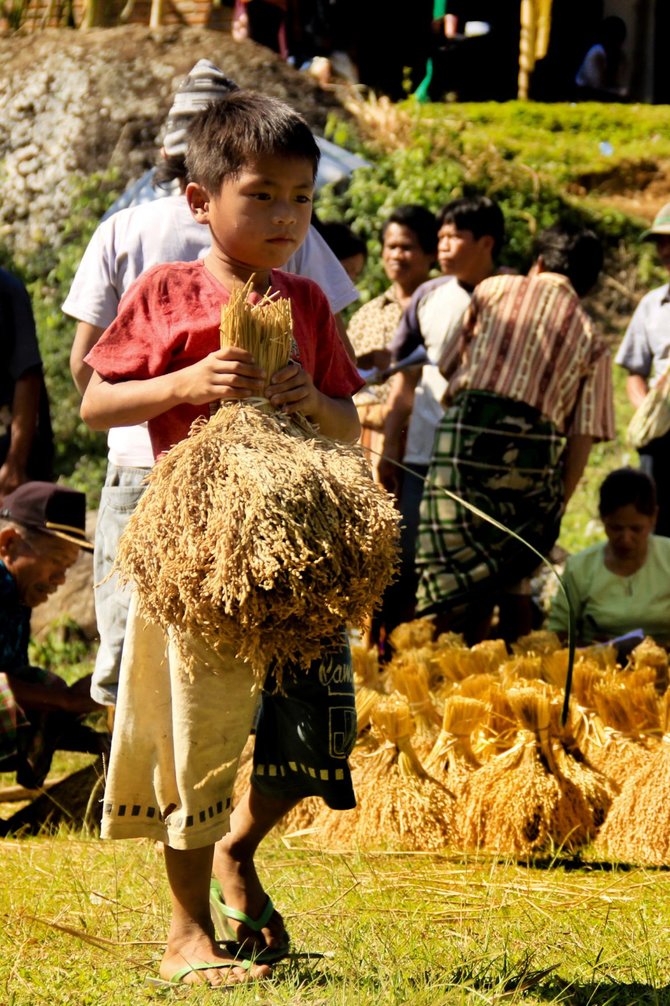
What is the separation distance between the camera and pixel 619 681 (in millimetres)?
4703

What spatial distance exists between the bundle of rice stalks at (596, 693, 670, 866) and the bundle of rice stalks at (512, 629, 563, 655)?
808 millimetres

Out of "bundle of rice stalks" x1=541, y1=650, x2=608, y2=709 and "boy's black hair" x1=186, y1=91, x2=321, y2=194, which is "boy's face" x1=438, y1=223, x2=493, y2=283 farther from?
"boy's black hair" x1=186, y1=91, x2=321, y2=194

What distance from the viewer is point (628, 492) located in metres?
5.89

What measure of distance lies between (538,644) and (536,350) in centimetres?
122

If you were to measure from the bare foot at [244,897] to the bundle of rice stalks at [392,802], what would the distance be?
1.27 meters

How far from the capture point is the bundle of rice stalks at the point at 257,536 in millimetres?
2504

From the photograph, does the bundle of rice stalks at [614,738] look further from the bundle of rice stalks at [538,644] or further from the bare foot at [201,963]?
the bare foot at [201,963]

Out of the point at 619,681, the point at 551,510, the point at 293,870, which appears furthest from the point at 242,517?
the point at 551,510

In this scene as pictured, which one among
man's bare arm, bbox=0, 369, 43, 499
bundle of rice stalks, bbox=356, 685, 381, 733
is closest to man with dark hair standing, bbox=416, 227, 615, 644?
bundle of rice stalks, bbox=356, 685, 381, 733

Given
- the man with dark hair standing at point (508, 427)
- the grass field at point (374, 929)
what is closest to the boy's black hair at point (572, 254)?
the man with dark hair standing at point (508, 427)

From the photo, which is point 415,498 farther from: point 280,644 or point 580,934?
point 280,644

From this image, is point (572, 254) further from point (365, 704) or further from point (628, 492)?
point (365, 704)

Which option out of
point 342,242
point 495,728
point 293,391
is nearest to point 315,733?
point 293,391

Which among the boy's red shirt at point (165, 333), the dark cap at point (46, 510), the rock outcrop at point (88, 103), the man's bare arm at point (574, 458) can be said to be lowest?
the dark cap at point (46, 510)
